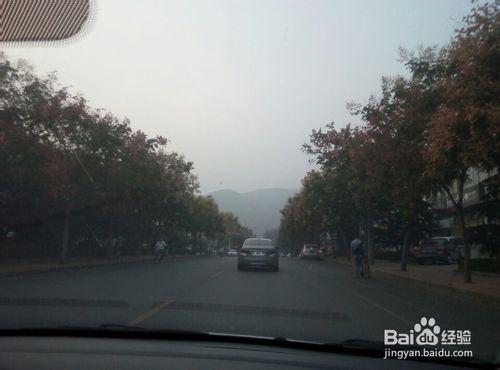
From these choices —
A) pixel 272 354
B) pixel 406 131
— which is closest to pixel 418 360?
pixel 272 354

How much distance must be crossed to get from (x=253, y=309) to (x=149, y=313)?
1.94 meters

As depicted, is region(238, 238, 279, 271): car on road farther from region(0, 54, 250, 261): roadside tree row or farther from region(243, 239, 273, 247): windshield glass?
region(0, 54, 250, 261): roadside tree row

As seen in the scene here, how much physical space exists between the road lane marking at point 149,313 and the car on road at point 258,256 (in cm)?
1473

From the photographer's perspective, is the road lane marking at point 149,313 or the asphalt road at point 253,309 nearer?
the asphalt road at point 253,309

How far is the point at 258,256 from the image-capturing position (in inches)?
1099

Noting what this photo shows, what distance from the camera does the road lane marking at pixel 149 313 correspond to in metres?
9.89

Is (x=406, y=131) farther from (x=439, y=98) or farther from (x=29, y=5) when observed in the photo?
(x=29, y=5)

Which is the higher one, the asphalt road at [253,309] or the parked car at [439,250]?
the parked car at [439,250]

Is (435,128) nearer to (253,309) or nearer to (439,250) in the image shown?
(253,309)

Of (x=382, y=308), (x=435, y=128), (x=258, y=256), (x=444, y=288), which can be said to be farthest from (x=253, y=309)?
(x=258, y=256)

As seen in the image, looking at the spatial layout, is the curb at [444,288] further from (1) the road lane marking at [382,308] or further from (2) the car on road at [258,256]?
(2) the car on road at [258,256]

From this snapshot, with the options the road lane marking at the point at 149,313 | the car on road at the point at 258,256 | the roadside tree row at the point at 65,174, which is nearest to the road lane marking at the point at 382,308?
the road lane marking at the point at 149,313

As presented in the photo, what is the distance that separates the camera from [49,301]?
12711mm

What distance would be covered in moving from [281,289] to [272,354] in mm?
11679
